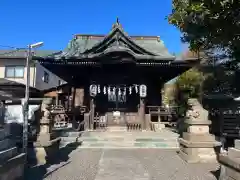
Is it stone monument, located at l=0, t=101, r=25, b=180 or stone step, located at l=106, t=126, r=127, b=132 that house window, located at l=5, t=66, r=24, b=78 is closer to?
stone step, located at l=106, t=126, r=127, b=132

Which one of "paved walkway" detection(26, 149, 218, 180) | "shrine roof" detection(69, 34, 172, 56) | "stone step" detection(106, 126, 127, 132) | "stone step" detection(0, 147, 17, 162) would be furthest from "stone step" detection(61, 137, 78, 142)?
"shrine roof" detection(69, 34, 172, 56)

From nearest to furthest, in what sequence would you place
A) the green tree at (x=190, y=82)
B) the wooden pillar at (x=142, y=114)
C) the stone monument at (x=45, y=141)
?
1. the stone monument at (x=45, y=141)
2. the wooden pillar at (x=142, y=114)
3. the green tree at (x=190, y=82)

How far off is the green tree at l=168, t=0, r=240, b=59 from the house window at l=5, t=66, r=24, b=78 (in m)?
26.0

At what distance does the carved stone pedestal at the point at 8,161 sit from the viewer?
16.6 feet

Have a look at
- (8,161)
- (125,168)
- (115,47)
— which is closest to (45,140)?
(125,168)

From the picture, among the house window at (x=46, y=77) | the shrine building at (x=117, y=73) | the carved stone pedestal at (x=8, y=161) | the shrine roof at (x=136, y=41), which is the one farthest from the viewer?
the house window at (x=46, y=77)

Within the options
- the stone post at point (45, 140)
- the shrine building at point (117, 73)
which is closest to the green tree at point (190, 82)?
the shrine building at point (117, 73)

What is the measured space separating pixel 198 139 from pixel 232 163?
12.3 ft

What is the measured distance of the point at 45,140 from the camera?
9.06 m

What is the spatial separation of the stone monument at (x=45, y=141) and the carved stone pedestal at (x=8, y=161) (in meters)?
2.67

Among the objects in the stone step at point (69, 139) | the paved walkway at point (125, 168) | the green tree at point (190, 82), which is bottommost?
the paved walkway at point (125, 168)

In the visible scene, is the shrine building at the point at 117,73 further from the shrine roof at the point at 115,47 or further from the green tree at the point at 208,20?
the green tree at the point at 208,20

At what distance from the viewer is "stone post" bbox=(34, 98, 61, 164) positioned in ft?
28.9

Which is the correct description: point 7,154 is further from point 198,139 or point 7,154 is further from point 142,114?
point 142,114
